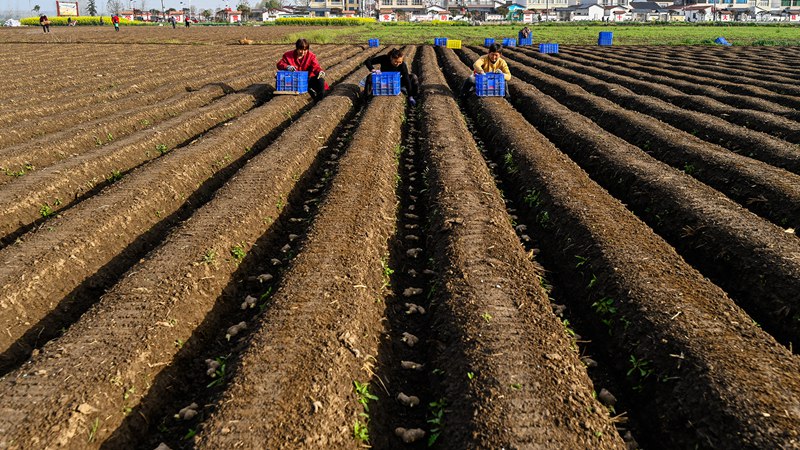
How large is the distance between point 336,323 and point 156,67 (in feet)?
71.2

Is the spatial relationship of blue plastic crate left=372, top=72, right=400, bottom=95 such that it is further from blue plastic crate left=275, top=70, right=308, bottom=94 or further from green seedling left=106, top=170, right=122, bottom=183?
green seedling left=106, top=170, right=122, bottom=183

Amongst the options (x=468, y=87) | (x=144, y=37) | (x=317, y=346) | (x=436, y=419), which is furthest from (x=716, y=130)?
(x=144, y=37)

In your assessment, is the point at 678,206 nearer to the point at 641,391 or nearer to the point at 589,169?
the point at 589,169

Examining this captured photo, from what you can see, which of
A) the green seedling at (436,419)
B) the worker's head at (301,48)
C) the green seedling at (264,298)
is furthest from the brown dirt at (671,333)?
the worker's head at (301,48)

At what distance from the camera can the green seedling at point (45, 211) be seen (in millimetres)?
7478

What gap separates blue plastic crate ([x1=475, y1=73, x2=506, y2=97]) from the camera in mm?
15180

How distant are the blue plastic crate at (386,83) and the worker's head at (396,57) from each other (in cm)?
31

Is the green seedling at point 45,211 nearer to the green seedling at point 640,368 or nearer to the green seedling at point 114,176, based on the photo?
the green seedling at point 114,176

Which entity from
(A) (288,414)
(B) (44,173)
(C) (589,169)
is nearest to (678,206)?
(C) (589,169)

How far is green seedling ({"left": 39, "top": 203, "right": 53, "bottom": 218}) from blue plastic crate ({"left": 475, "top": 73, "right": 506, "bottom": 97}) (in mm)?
11108

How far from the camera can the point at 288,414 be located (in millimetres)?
3582

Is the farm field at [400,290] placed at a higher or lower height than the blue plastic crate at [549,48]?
lower

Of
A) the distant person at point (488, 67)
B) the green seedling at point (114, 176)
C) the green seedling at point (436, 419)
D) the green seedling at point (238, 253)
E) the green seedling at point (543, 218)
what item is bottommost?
the green seedling at point (436, 419)

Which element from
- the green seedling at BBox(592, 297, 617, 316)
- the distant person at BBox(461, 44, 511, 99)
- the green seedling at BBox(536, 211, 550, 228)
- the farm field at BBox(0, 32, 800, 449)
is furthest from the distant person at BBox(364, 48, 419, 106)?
the green seedling at BBox(592, 297, 617, 316)
